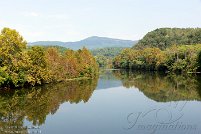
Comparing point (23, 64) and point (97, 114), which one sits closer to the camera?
point (97, 114)

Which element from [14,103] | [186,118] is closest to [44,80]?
[14,103]

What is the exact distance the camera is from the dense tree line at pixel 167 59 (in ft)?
370

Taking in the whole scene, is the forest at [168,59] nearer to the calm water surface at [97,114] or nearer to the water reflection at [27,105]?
the calm water surface at [97,114]

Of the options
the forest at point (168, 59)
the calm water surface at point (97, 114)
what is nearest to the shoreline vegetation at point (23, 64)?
the calm water surface at point (97, 114)

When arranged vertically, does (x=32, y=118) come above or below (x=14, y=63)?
below

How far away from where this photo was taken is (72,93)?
57938 mm

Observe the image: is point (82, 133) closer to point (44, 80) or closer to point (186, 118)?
point (186, 118)

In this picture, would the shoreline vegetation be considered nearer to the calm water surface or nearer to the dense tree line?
the calm water surface

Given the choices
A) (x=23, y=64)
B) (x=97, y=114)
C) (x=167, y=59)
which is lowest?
(x=97, y=114)

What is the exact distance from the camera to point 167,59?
422 ft

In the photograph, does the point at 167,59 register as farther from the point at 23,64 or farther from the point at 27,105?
the point at 27,105

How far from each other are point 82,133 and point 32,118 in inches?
322

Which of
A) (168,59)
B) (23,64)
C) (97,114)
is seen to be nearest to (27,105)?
(97,114)

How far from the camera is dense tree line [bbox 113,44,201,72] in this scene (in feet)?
370
